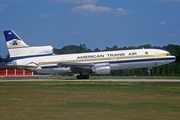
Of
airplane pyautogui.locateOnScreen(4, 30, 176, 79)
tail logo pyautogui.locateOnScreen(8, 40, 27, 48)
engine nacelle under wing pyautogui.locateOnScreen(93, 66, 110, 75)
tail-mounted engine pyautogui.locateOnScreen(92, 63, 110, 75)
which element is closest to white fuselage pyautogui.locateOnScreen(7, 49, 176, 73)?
airplane pyautogui.locateOnScreen(4, 30, 176, 79)

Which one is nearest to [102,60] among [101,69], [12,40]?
[101,69]

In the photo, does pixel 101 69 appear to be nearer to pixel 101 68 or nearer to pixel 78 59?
pixel 101 68

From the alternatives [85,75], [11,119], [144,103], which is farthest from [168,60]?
[11,119]

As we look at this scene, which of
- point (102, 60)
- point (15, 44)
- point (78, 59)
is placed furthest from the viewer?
point (15, 44)

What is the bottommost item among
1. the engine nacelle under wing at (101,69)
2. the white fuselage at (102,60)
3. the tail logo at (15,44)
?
the engine nacelle under wing at (101,69)

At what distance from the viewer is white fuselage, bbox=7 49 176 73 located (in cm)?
5506

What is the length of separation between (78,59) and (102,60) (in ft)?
11.6

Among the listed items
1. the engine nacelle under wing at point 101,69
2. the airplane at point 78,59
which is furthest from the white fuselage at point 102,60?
the engine nacelle under wing at point 101,69

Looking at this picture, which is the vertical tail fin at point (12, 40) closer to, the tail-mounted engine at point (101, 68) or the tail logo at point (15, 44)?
the tail logo at point (15, 44)

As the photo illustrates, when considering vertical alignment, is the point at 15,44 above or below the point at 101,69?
above

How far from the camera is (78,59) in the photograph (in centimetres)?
5644

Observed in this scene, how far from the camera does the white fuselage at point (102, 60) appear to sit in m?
55.1

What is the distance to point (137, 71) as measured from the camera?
96875 millimetres

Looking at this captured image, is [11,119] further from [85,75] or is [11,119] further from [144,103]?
[85,75]
